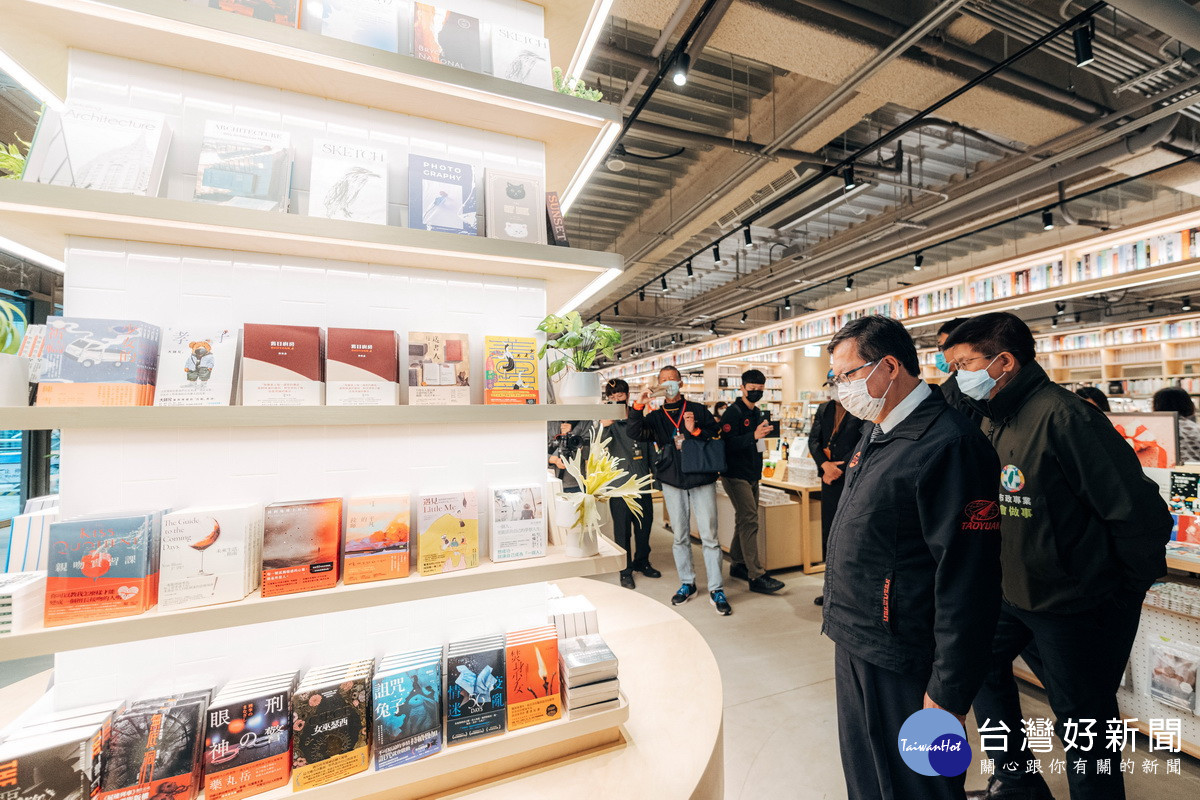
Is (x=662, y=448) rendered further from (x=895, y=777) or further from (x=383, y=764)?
(x=383, y=764)

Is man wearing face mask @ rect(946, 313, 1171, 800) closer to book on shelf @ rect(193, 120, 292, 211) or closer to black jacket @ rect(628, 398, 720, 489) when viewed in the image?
black jacket @ rect(628, 398, 720, 489)

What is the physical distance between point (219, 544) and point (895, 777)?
6.53ft

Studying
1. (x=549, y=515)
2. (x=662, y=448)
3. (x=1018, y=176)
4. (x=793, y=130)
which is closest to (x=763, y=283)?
(x=1018, y=176)

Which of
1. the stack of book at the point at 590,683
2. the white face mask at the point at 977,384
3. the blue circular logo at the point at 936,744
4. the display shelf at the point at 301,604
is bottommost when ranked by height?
the blue circular logo at the point at 936,744

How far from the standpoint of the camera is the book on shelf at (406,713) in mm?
1143

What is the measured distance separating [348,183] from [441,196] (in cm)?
25

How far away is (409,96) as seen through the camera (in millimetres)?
1447

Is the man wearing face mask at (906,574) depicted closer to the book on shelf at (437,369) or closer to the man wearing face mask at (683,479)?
the book on shelf at (437,369)

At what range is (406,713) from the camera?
118 centimetres

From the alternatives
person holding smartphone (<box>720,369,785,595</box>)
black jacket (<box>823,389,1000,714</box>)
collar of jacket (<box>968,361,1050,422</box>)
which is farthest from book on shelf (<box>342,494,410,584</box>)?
person holding smartphone (<box>720,369,785,595</box>)

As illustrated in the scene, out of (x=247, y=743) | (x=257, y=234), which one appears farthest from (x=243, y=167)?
(x=247, y=743)

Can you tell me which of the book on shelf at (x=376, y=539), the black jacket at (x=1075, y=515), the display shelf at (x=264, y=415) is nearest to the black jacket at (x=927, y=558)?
the black jacket at (x=1075, y=515)

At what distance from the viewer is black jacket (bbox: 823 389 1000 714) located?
4.49ft

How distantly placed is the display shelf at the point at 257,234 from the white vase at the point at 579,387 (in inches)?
13.3
